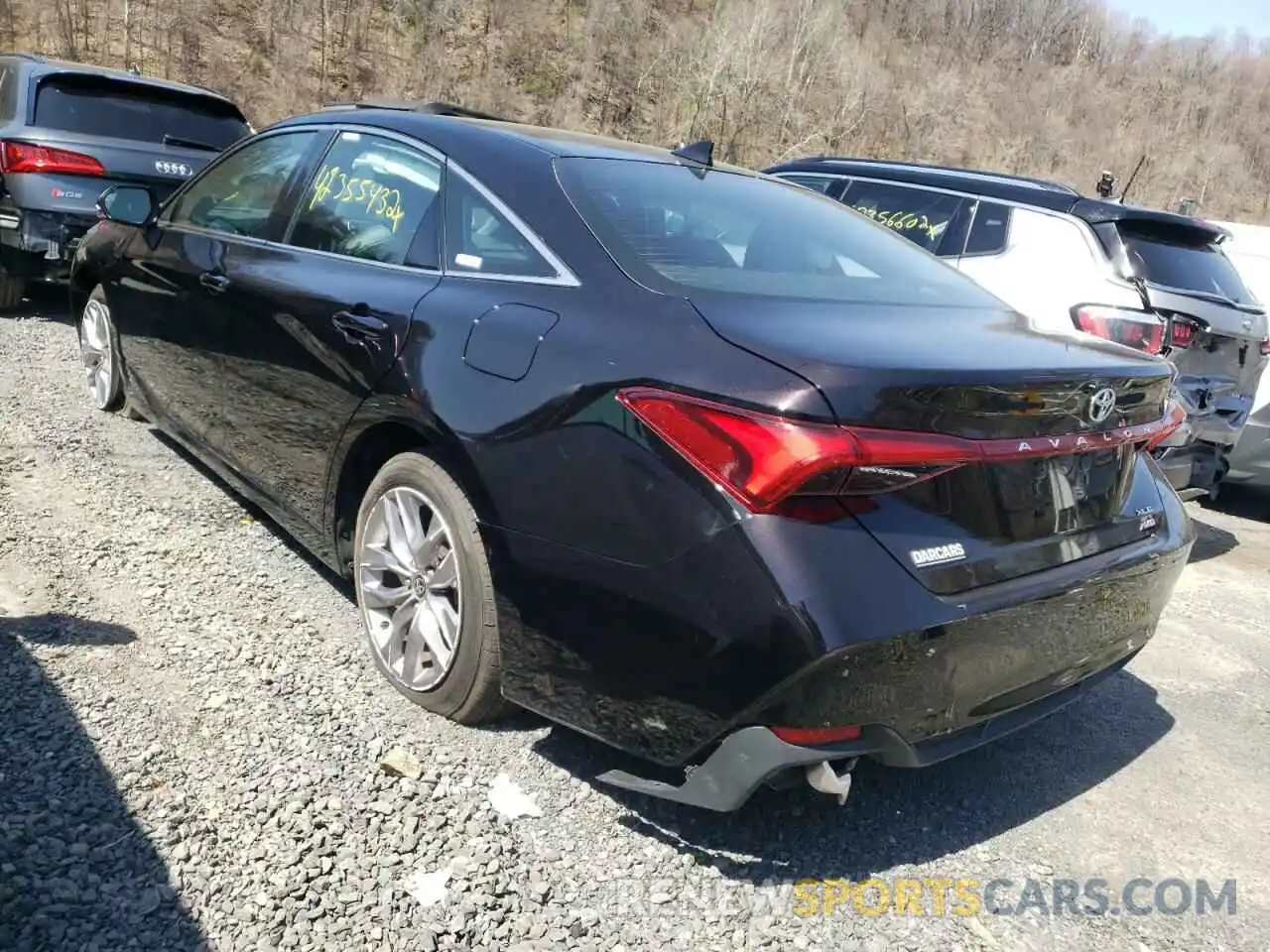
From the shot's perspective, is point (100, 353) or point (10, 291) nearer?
point (100, 353)

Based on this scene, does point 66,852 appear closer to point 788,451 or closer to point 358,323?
point 358,323

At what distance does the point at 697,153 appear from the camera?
11.8 ft

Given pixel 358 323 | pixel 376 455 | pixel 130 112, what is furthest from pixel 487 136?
pixel 130 112

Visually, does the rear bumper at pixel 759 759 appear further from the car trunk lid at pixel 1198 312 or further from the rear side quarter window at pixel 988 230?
the rear side quarter window at pixel 988 230

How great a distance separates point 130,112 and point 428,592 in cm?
569

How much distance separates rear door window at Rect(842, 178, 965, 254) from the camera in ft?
20.2

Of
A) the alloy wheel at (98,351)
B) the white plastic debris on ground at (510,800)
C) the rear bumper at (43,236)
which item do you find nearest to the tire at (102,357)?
the alloy wheel at (98,351)

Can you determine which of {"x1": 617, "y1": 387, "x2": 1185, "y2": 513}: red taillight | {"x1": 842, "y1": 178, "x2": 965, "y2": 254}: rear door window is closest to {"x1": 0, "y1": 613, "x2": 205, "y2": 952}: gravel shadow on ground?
{"x1": 617, "y1": 387, "x2": 1185, "y2": 513}: red taillight

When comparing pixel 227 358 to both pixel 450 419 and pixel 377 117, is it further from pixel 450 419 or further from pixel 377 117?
pixel 450 419

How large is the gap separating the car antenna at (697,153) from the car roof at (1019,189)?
286 cm

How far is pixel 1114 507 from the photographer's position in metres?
2.63

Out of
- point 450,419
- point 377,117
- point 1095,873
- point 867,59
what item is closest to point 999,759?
point 1095,873

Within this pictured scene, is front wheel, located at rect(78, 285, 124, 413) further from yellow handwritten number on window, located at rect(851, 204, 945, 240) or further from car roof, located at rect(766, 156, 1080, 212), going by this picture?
car roof, located at rect(766, 156, 1080, 212)

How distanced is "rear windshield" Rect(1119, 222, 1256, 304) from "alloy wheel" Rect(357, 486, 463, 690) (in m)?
4.22
